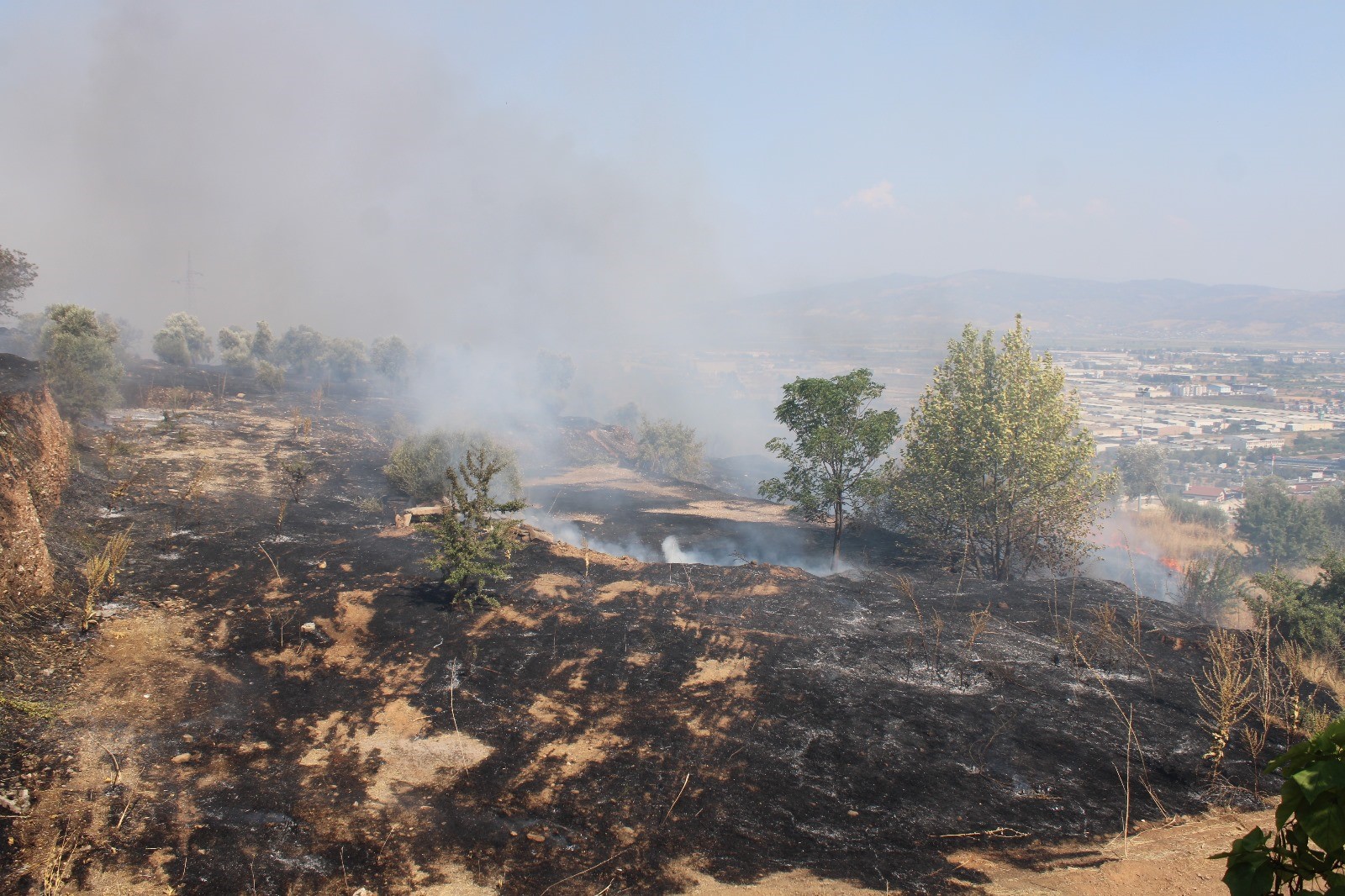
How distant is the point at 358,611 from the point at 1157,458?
62866mm

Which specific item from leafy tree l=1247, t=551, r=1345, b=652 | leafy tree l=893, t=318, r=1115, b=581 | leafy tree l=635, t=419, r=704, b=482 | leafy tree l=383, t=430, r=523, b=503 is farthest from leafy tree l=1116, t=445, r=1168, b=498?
leafy tree l=383, t=430, r=523, b=503

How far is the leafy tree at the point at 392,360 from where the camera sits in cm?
6399

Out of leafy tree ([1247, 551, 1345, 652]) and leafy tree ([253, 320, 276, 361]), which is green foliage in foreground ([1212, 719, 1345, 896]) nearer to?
leafy tree ([1247, 551, 1345, 652])

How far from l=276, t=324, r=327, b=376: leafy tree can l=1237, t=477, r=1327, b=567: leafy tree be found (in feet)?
235

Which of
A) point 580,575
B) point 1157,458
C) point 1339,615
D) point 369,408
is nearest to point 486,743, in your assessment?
point 580,575

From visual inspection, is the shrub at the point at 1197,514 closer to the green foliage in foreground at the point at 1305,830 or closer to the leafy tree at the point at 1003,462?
the leafy tree at the point at 1003,462

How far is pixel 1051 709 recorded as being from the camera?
10.8m

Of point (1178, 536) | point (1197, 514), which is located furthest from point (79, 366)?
point (1197, 514)

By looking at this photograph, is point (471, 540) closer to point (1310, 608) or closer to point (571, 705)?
point (571, 705)

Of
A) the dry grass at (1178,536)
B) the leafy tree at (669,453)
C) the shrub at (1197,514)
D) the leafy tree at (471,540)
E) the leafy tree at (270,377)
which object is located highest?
the leafy tree at (270,377)

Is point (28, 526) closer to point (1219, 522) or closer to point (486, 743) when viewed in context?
point (486, 743)

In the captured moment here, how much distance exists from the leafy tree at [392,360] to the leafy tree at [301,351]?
5031 millimetres

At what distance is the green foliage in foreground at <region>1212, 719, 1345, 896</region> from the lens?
2367mm

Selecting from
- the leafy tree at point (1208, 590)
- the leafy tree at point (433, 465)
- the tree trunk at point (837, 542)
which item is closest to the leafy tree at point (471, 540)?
the leafy tree at point (433, 465)
